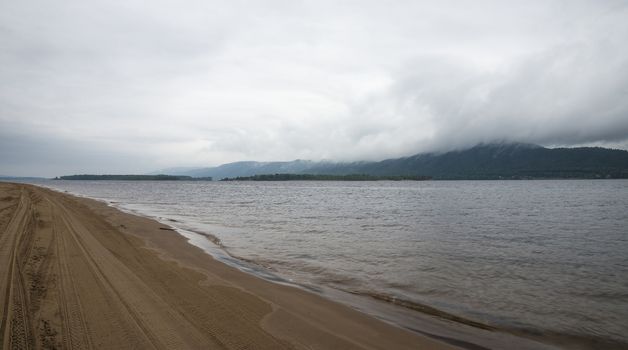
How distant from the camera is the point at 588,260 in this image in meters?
15.3

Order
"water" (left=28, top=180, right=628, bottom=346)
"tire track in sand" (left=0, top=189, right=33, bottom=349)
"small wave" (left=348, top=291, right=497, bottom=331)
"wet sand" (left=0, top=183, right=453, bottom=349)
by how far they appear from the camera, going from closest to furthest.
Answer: "tire track in sand" (left=0, top=189, right=33, bottom=349) → "wet sand" (left=0, top=183, right=453, bottom=349) → "small wave" (left=348, top=291, right=497, bottom=331) → "water" (left=28, top=180, right=628, bottom=346)

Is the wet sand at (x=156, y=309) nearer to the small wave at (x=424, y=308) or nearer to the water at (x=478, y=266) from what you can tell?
the small wave at (x=424, y=308)

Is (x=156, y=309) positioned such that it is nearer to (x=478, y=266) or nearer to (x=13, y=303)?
(x=13, y=303)

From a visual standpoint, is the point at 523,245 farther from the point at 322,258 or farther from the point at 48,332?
the point at 48,332

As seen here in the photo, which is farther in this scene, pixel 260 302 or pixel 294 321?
pixel 260 302

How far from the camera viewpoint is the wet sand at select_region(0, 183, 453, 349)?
6.00 meters

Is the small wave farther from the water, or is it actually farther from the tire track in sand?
the tire track in sand

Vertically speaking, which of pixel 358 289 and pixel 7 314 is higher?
pixel 7 314

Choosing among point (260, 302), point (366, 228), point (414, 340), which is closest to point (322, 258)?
point (260, 302)

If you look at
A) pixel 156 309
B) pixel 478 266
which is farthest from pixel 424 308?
pixel 156 309

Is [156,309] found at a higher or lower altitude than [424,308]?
higher

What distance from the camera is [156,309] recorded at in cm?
731

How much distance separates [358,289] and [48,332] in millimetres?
7983

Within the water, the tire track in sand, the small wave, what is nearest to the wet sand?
the tire track in sand
